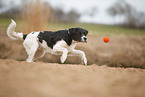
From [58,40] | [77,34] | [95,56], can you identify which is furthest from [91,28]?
[58,40]

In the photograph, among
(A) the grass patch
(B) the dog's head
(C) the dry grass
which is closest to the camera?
(B) the dog's head

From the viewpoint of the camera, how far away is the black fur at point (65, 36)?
192 inches

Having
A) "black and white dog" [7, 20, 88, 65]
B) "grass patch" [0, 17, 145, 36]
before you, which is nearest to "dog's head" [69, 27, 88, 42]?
"black and white dog" [7, 20, 88, 65]

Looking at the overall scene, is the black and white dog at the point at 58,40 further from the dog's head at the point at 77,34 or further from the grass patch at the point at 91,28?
the grass patch at the point at 91,28

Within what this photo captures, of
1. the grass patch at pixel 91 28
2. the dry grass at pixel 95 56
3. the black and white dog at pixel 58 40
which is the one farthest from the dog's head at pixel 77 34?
the grass patch at pixel 91 28

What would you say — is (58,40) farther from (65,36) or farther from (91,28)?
(91,28)

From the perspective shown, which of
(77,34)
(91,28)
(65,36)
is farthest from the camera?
(91,28)

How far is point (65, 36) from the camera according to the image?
4.95 m

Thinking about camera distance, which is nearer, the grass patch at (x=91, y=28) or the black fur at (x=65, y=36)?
the black fur at (x=65, y=36)

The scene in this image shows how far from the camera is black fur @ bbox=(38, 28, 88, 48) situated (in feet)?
16.0

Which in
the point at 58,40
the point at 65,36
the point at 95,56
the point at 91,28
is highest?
the point at 65,36

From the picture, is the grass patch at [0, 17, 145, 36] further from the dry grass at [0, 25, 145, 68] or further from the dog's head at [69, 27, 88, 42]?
the dog's head at [69, 27, 88, 42]

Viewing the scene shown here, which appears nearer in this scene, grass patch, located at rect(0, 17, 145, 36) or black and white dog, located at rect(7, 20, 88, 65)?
black and white dog, located at rect(7, 20, 88, 65)

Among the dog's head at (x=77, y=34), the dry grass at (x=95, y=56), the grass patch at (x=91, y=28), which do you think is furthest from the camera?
the grass patch at (x=91, y=28)
